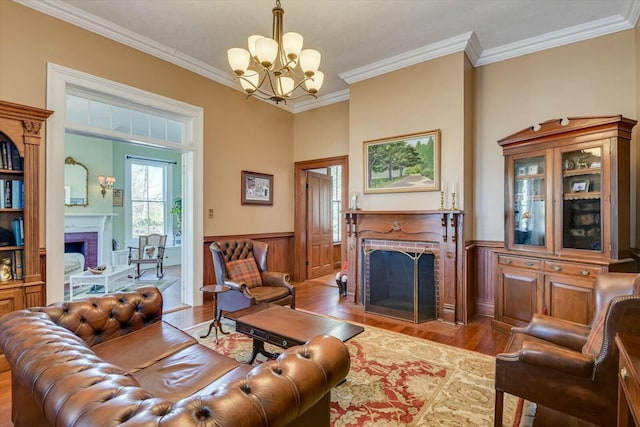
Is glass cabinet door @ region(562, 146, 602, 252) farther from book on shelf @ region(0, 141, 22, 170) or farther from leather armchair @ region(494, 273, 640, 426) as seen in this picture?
book on shelf @ region(0, 141, 22, 170)

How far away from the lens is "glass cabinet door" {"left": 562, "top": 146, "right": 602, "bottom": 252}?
2982mm

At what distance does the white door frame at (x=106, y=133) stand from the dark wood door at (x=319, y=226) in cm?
238

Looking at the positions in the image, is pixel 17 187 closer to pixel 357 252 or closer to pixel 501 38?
pixel 357 252

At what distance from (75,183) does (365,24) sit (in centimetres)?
674

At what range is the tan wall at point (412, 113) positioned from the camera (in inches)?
153

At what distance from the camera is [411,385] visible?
7.85 feet

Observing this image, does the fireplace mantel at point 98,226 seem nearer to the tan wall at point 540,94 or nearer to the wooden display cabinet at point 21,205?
the wooden display cabinet at point 21,205

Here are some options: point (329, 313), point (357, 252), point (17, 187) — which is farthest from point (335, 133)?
point (17, 187)

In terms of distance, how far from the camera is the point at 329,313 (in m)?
4.24

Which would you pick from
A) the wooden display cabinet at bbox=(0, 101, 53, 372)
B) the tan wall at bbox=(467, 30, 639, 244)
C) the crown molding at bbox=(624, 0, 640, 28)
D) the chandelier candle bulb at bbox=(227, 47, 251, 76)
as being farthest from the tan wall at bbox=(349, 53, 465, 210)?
the wooden display cabinet at bbox=(0, 101, 53, 372)

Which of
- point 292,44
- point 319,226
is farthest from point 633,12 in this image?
point 319,226

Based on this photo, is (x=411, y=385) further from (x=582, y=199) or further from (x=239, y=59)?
(x=239, y=59)

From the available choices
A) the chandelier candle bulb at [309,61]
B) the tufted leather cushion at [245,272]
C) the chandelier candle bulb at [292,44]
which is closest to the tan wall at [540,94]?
the chandelier candle bulb at [309,61]

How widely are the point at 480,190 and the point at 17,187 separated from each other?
5.17 meters
